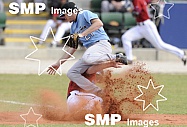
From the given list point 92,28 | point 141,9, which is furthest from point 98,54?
point 141,9

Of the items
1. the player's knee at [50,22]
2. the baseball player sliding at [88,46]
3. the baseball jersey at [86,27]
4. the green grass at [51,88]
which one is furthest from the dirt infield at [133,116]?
the player's knee at [50,22]

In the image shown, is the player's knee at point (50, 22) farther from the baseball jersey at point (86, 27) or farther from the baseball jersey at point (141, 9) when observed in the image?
the baseball jersey at point (86, 27)

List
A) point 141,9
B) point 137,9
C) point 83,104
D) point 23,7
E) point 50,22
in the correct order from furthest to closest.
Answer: point 50,22, point 141,9, point 137,9, point 23,7, point 83,104

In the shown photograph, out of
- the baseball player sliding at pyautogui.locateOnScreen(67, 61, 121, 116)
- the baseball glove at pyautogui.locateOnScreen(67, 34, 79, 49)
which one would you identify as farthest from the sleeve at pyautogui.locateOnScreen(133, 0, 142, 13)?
the baseball glove at pyautogui.locateOnScreen(67, 34, 79, 49)

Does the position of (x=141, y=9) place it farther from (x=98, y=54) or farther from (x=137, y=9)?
(x=98, y=54)

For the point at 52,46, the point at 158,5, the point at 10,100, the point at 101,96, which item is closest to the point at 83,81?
the point at 101,96

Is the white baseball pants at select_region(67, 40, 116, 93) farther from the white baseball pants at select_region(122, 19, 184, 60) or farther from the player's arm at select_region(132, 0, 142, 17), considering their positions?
the white baseball pants at select_region(122, 19, 184, 60)
